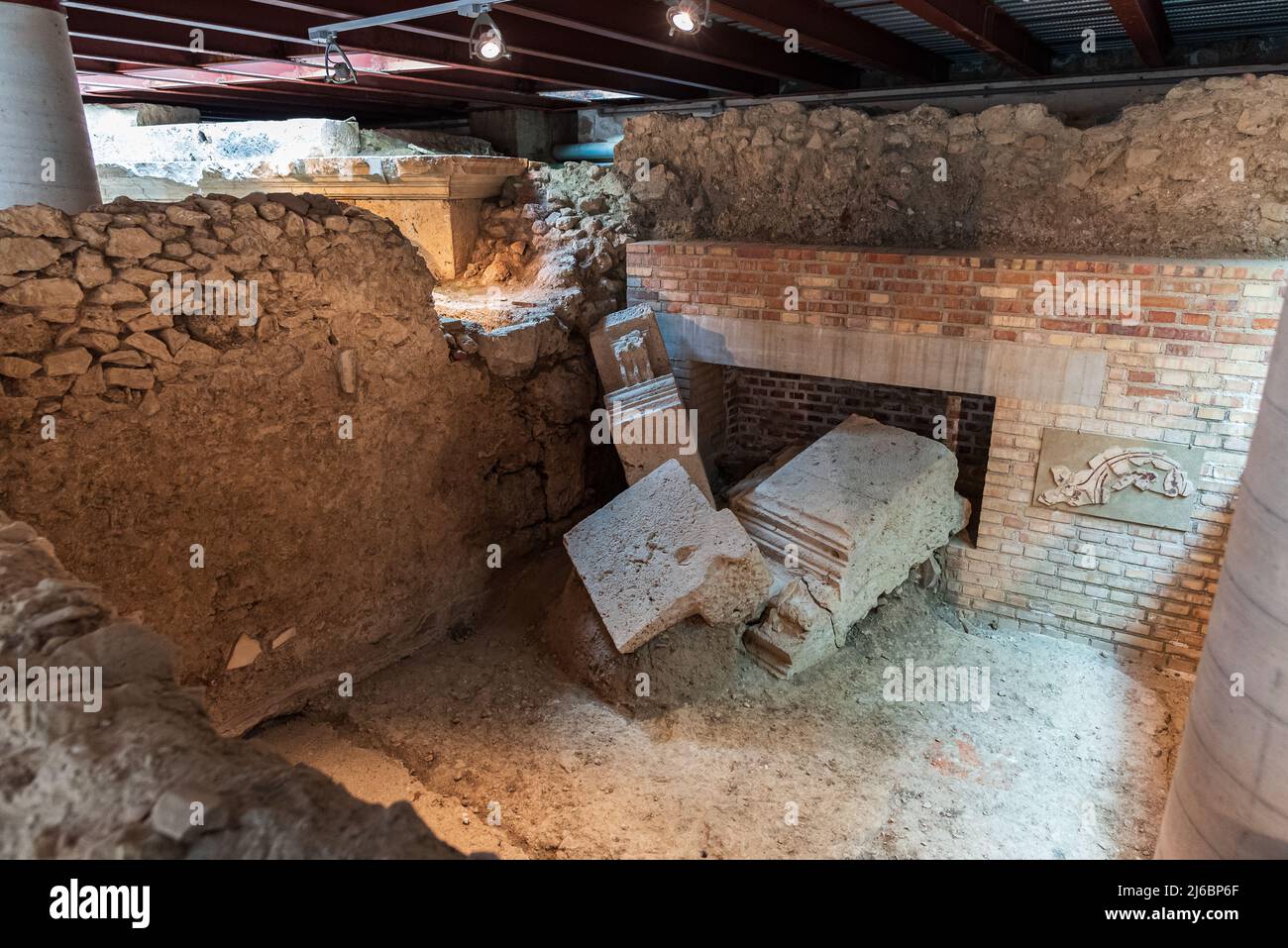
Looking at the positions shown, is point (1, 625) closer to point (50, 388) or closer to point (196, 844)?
point (196, 844)

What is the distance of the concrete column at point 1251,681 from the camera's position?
2.29 meters

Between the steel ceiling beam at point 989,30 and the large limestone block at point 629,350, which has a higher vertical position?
the steel ceiling beam at point 989,30

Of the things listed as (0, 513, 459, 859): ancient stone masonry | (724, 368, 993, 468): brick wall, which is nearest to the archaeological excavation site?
(0, 513, 459, 859): ancient stone masonry

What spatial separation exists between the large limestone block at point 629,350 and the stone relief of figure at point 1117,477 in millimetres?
2803

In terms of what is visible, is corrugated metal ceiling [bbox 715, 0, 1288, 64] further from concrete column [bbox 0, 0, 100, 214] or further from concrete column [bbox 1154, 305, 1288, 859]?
concrete column [bbox 0, 0, 100, 214]

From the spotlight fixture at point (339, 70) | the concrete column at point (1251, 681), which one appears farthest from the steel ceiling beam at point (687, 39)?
the concrete column at point (1251, 681)

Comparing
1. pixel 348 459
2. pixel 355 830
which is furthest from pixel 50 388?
pixel 355 830

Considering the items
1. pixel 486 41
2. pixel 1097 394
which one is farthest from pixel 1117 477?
pixel 486 41

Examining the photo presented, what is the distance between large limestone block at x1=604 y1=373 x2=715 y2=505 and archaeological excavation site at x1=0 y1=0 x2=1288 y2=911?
28 millimetres

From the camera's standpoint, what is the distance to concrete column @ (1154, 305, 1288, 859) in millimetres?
2291

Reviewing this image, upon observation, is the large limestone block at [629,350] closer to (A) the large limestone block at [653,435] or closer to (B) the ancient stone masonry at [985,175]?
(A) the large limestone block at [653,435]

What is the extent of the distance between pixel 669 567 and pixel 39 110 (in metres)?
3.95

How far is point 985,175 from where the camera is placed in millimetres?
5562
